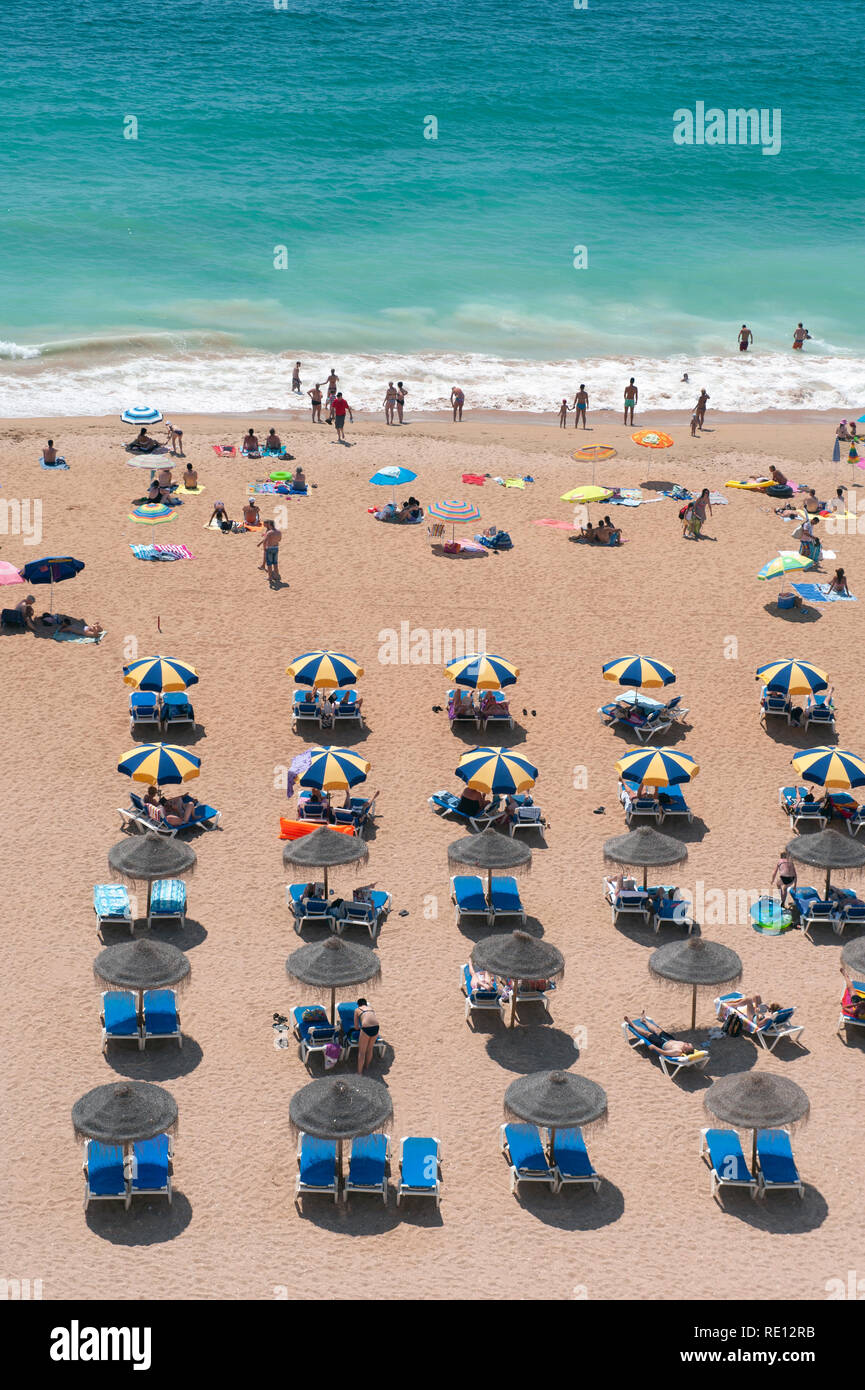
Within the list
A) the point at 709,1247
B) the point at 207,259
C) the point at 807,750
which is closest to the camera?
the point at 709,1247

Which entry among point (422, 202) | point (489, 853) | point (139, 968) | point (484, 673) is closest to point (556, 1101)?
point (489, 853)

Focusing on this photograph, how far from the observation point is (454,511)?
3566 centimetres

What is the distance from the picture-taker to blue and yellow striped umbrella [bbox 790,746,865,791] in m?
25.2

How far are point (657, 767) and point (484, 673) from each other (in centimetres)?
424

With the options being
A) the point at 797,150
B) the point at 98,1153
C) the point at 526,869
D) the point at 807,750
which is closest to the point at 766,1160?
the point at 526,869

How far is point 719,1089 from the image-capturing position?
17.9 m

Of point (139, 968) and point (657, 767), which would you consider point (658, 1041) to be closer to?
point (657, 767)

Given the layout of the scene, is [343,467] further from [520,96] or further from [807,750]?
[520,96]

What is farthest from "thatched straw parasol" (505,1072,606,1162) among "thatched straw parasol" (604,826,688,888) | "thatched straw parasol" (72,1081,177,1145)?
"thatched straw parasol" (604,826,688,888)

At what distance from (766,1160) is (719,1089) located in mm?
1010

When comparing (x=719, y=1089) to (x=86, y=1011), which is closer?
(x=719, y=1089)

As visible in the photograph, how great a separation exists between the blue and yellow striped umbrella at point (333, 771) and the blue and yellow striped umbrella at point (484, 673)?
3.78m

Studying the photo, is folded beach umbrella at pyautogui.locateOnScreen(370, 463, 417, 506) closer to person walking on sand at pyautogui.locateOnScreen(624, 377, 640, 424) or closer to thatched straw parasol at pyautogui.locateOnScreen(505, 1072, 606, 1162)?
person walking on sand at pyautogui.locateOnScreen(624, 377, 640, 424)

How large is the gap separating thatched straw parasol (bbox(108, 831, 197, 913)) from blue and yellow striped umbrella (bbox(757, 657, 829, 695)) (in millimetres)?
→ 12138
